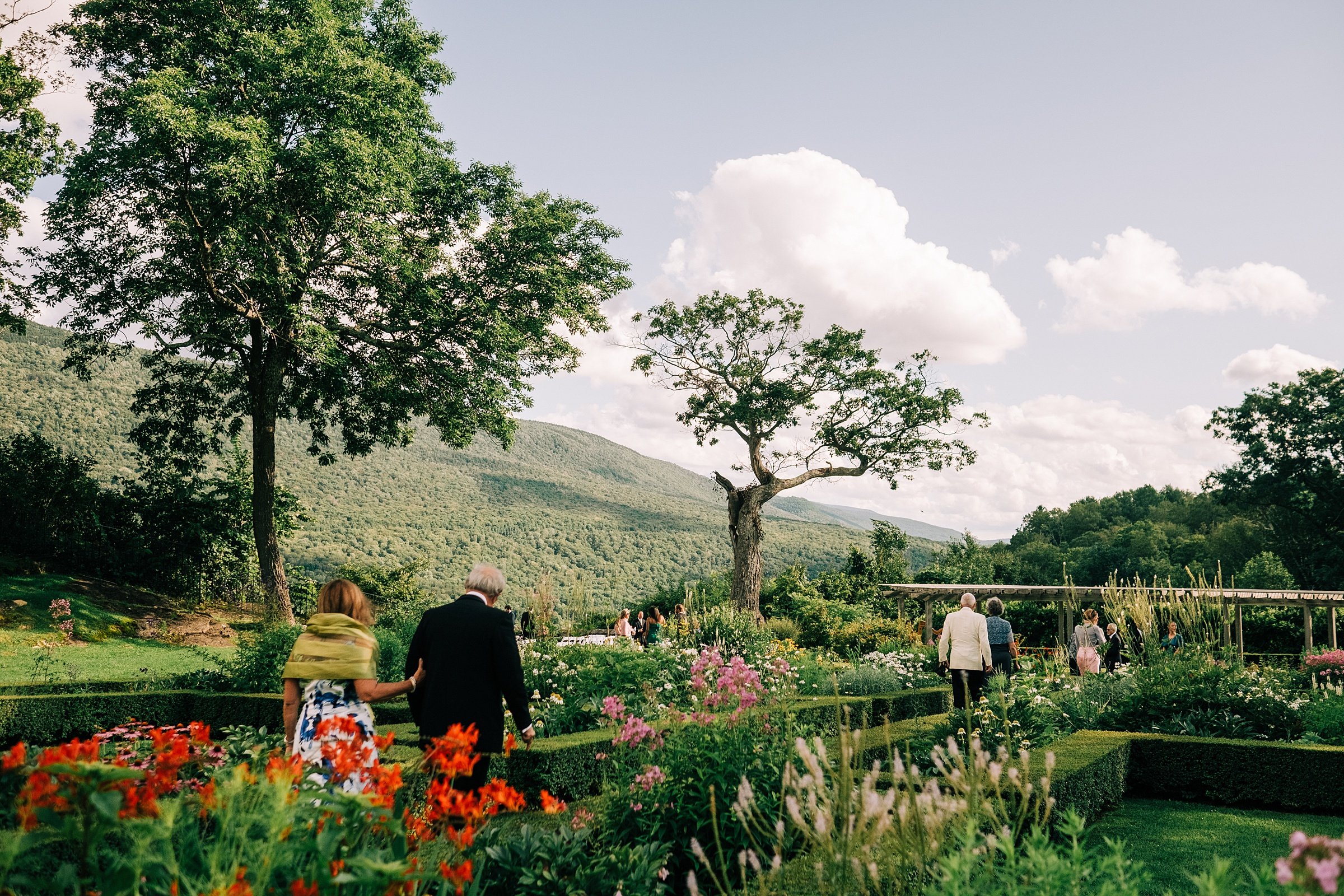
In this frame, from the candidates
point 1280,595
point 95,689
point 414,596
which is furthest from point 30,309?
point 1280,595

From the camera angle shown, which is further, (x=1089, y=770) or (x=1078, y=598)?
(x=1078, y=598)

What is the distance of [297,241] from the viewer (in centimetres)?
1505

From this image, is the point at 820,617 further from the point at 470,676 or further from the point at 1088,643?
the point at 470,676

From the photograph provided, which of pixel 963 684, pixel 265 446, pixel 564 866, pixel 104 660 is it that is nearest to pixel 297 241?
pixel 265 446

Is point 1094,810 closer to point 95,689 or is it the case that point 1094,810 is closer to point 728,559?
point 95,689

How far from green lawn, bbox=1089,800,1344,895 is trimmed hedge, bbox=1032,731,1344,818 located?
123 millimetres

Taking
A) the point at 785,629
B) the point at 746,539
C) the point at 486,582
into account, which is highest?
the point at 746,539

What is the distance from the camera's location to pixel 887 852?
249 centimetres

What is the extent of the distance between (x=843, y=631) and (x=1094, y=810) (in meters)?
12.1

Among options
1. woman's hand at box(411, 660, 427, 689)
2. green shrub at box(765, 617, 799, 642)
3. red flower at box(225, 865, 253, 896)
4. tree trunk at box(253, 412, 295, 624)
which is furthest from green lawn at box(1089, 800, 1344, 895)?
tree trunk at box(253, 412, 295, 624)

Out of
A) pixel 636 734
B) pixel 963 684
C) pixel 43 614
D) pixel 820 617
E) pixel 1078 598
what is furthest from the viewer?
pixel 820 617

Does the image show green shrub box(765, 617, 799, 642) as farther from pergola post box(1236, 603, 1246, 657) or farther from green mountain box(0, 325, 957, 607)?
green mountain box(0, 325, 957, 607)

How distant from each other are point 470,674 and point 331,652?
2.31 ft

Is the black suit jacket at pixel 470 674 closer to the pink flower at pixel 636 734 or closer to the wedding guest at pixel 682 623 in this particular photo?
the pink flower at pixel 636 734
